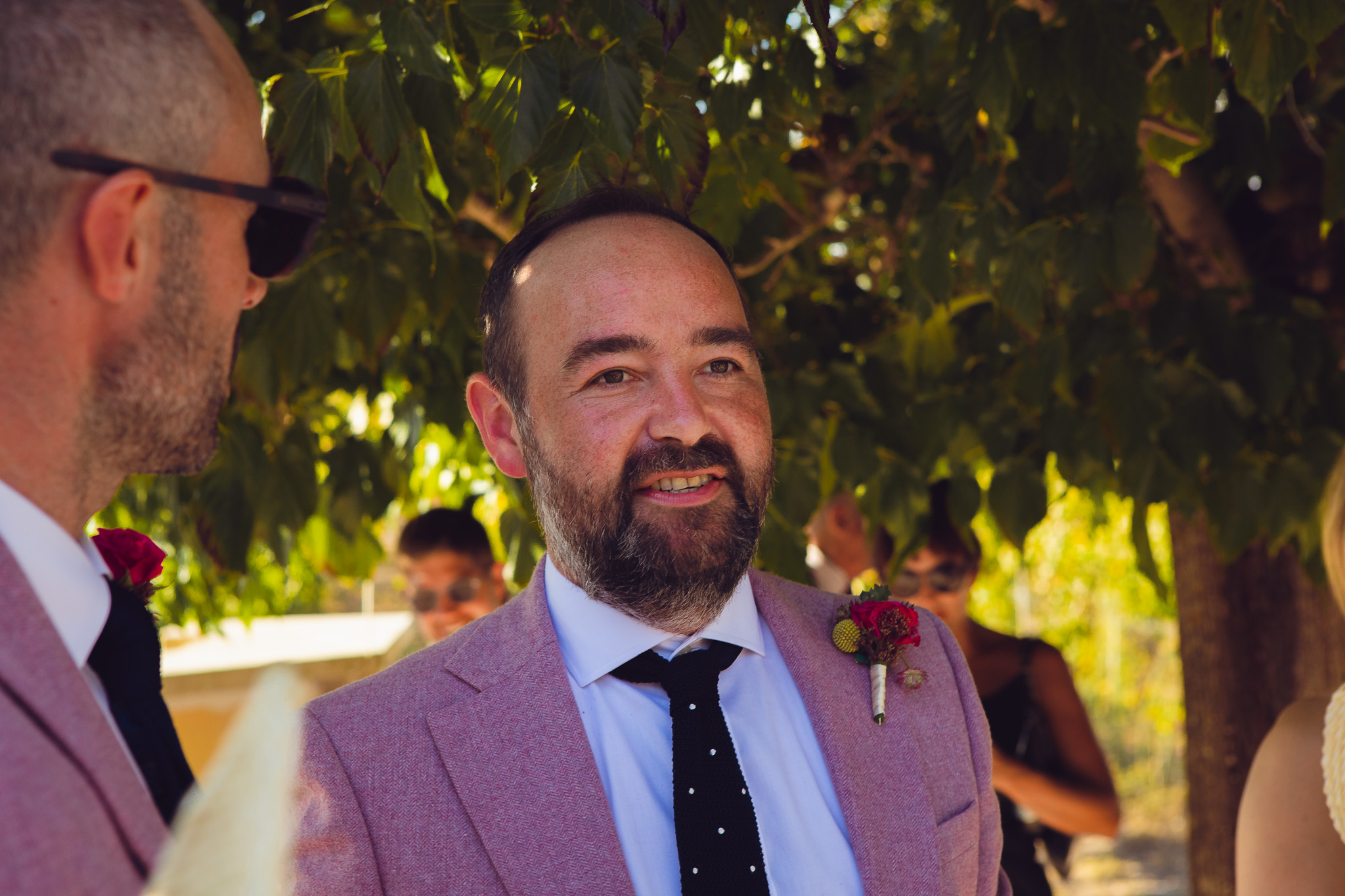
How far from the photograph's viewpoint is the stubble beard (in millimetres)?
814

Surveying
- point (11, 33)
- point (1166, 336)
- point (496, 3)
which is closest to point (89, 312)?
point (11, 33)

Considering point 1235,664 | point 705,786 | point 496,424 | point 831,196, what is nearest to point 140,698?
point 705,786

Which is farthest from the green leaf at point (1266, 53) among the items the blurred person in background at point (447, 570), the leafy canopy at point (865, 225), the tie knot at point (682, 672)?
the blurred person in background at point (447, 570)

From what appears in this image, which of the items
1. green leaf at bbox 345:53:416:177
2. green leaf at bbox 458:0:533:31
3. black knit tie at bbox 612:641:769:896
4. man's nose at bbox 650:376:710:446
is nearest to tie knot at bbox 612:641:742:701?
black knit tie at bbox 612:641:769:896

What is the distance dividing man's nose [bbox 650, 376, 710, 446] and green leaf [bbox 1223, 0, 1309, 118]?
933 millimetres

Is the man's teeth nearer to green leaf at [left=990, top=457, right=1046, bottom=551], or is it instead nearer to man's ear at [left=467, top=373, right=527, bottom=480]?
man's ear at [left=467, top=373, right=527, bottom=480]

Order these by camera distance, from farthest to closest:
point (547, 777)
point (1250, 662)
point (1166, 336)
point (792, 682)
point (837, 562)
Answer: point (837, 562), point (1250, 662), point (1166, 336), point (792, 682), point (547, 777)

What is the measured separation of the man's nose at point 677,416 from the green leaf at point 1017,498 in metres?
1.37

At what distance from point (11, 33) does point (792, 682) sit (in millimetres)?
1239

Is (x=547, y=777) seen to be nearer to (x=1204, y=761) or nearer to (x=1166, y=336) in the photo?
(x=1166, y=336)

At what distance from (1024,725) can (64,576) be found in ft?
8.77

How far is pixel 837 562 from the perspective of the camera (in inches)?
163

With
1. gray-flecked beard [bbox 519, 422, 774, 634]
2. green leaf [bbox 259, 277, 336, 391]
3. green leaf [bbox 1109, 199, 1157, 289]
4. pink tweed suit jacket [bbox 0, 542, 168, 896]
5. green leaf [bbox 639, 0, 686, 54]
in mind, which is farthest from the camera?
green leaf [bbox 259, 277, 336, 391]

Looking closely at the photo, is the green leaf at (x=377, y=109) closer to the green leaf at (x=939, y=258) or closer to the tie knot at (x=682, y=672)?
the tie knot at (x=682, y=672)
